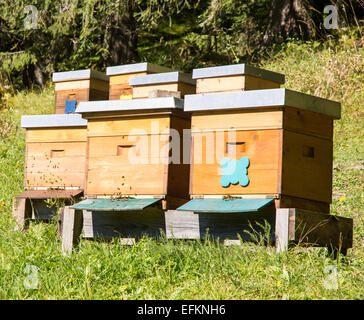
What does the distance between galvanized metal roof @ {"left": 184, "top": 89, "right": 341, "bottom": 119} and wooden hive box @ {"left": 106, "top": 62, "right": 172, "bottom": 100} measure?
1707 millimetres

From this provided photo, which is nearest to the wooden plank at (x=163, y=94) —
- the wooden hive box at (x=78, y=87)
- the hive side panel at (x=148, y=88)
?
the hive side panel at (x=148, y=88)

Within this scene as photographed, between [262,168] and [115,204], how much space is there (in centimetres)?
121

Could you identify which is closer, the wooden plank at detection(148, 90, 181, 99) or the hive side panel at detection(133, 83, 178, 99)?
the wooden plank at detection(148, 90, 181, 99)

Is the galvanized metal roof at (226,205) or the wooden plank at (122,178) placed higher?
the wooden plank at (122,178)

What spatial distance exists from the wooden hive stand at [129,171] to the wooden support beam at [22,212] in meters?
0.93

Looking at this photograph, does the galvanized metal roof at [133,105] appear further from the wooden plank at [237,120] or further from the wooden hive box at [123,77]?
the wooden hive box at [123,77]

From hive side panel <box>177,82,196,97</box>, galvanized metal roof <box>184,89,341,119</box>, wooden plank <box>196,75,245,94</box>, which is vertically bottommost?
galvanized metal roof <box>184,89,341,119</box>

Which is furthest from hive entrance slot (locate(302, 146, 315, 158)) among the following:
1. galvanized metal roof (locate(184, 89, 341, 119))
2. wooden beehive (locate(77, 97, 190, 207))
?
wooden beehive (locate(77, 97, 190, 207))

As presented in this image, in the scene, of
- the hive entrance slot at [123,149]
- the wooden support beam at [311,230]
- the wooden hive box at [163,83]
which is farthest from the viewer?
the wooden hive box at [163,83]

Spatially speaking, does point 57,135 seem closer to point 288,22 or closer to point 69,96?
point 69,96

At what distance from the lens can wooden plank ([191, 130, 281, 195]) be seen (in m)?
4.29

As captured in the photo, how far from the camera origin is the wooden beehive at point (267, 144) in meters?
4.29

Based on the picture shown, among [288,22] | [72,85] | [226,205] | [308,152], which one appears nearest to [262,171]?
[226,205]

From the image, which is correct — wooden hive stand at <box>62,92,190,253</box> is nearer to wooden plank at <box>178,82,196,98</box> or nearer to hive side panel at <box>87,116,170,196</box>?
hive side panel at <box>87,116,170,196</box>
